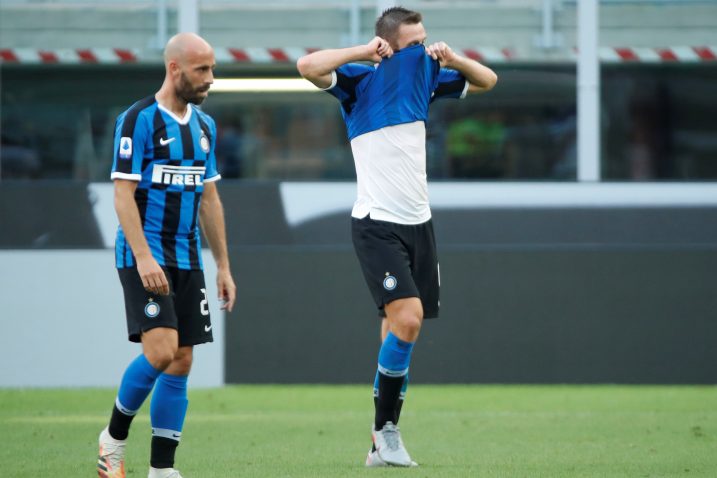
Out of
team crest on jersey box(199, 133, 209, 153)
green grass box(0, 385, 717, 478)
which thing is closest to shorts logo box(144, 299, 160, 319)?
team crest on jersey box(199, 133, 209, 153)

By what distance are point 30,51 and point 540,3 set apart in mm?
3789

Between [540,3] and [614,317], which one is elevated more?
[540,3]

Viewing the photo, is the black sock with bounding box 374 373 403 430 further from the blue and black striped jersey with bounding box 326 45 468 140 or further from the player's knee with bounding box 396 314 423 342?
the blue and black striped jersey with bounding box 326 45 468 140

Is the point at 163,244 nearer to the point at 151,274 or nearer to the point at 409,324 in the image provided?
the point at 151,274

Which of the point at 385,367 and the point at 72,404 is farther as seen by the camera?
the point at 72,404

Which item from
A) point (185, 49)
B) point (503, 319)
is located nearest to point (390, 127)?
point (185, 49)

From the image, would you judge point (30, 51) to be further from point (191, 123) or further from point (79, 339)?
point (191, 123)

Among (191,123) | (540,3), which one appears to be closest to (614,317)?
(540,3)

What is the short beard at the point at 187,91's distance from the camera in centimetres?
519

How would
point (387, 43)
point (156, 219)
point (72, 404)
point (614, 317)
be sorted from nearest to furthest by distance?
point (156, 219) → point (387, 43) → point (72, 404) → point (614, 317)

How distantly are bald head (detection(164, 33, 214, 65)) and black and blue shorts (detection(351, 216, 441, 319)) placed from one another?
4.18ft

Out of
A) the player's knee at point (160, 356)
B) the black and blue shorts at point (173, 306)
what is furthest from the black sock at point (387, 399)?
the player's knee at point (160, 356)

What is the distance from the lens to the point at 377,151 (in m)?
6.07

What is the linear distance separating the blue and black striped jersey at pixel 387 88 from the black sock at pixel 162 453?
68.2 inches
